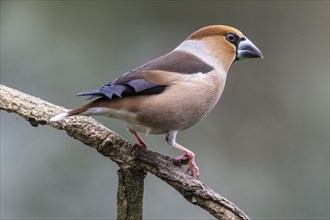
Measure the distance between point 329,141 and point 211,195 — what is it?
2.35 meters

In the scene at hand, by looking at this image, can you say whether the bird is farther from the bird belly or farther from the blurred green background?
the blurred green background

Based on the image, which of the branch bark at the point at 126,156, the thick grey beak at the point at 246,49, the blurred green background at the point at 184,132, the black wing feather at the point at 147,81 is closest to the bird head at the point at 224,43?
the thick grey beak at the point at 246,49

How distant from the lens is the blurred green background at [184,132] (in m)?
4.12

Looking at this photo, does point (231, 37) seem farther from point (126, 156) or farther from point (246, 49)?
point (126, 156)

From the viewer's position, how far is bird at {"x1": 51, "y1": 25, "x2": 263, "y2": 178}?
249 centimetres

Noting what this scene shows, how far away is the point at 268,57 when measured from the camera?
4.88m

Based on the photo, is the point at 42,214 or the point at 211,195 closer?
the point at 211,195

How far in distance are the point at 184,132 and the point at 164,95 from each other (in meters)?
1.85

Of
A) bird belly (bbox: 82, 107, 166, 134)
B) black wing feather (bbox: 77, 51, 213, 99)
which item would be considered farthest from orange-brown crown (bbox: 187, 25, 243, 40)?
bird belly (bbox: 82, 107, 166, 134)

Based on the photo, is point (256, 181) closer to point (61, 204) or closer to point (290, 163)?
point (290, 163)

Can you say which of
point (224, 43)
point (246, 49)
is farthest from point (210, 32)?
point (246, 49)

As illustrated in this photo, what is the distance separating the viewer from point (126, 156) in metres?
2.70

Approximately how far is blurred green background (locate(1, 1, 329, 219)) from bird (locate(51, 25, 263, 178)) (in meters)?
1.22

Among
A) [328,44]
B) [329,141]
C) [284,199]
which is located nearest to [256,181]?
[284,199]
